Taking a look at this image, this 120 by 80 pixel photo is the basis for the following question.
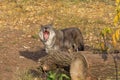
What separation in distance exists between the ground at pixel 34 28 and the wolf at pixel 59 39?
0.69m

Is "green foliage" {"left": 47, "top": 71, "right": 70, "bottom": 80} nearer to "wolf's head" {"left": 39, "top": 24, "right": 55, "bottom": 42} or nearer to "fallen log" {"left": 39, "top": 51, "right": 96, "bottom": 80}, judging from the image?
"fallen log" {"left": 39, "top": 51, "right": 96, "bottom": 80}

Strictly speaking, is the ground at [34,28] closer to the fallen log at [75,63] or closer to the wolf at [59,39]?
the fallen log at [75,63]

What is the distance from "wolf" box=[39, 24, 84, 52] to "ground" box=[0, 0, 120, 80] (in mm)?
685

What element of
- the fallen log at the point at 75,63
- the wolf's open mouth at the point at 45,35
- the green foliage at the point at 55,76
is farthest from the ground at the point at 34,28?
the wolf's open mouth at the point at 45,35

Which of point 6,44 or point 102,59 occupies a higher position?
point 102,59

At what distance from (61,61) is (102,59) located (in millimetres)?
978

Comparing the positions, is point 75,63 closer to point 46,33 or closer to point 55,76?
point 55,76

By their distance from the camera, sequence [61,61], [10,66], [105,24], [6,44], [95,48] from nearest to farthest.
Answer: [61,61] → [10,66] → [95,48] → [6,44] → [105,24]

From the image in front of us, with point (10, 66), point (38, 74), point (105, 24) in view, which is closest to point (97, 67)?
point (38, 74)

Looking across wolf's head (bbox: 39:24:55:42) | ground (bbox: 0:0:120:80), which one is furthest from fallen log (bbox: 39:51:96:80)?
wolf's head (bbox: 39:24:55:42)

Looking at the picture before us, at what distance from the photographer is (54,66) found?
28.6ft

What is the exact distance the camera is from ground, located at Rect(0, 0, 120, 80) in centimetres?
819

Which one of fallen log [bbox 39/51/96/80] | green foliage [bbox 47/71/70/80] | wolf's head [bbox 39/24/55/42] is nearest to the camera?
fallen log [bbox 39/51/96/80]

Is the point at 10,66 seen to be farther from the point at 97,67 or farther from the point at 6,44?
the point at 97,67
